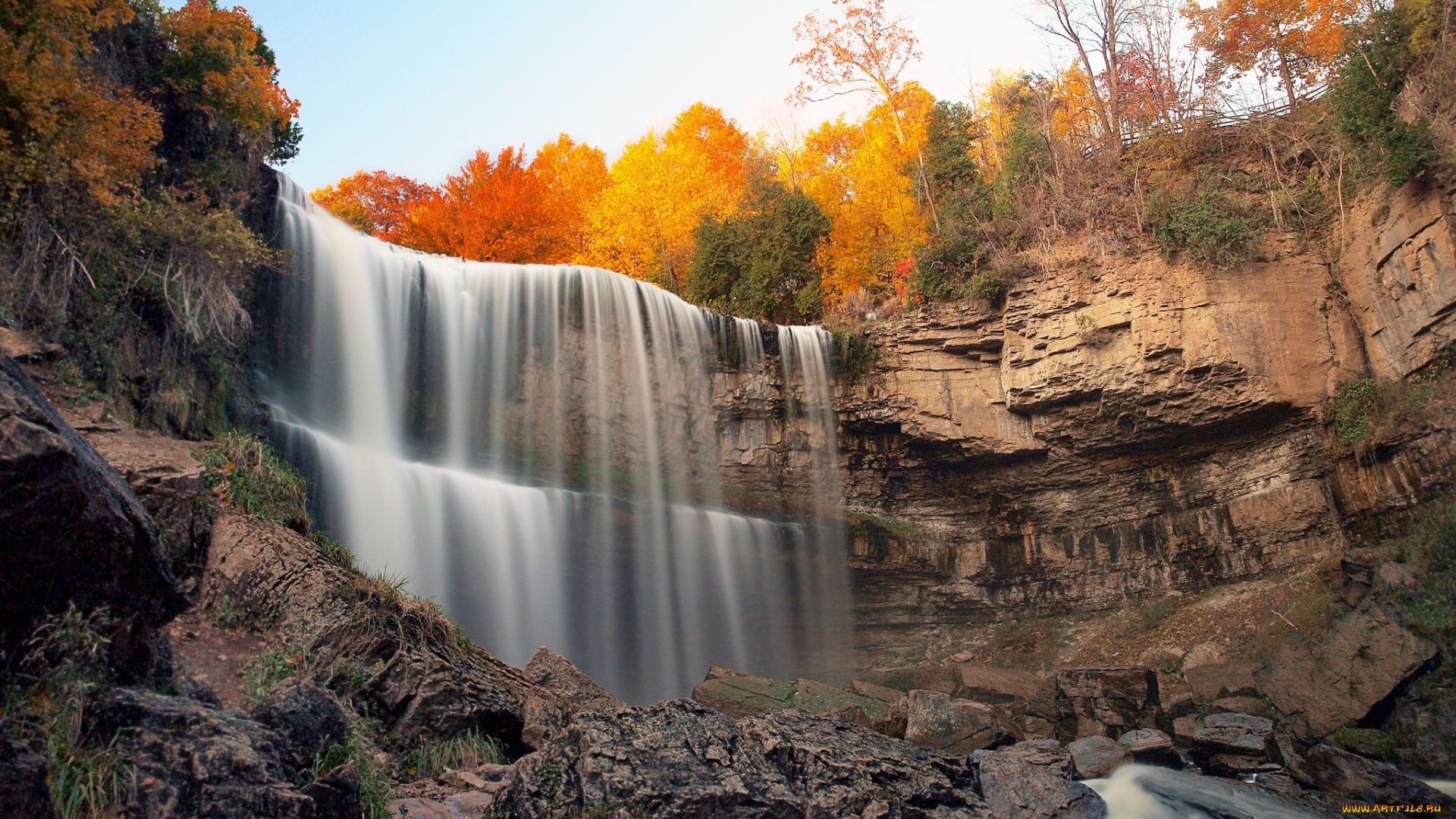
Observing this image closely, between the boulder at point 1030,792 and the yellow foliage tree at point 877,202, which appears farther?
the yellow foliage tree at point 877,202

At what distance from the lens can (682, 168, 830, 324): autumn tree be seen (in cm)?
2373

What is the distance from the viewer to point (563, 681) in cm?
894

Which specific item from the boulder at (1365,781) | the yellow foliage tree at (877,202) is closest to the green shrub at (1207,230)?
the yellow foliage tree at (877,202)

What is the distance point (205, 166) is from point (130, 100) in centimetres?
253

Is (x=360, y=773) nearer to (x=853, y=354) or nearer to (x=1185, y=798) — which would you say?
(x=1185, y=798)

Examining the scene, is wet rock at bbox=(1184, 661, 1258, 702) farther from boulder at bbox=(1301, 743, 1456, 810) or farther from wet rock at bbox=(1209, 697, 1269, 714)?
boulder at bbox=(1301, 743, 1456, 810)

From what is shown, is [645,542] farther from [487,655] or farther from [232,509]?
[232,509]

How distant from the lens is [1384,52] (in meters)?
16.0

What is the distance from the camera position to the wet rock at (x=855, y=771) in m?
5.73

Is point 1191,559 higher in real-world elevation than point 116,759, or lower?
lower

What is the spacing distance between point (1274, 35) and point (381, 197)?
106ft

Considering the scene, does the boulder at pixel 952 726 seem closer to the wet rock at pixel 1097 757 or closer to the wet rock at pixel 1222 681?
the wet rock at pixel 1097 757

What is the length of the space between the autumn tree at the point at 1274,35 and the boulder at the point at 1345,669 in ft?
57.2

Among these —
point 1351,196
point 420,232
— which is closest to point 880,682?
point 1351,196
